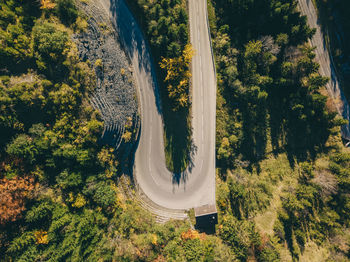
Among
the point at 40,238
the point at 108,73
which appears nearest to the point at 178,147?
the point at 108,73

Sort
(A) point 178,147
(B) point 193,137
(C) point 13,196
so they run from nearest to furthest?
(C) point 13,196
(A) point 178,147
(B) point 193,137

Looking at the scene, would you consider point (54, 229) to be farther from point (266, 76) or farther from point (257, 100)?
point (266, 76)

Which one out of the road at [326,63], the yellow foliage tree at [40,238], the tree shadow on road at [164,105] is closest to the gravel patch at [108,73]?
the tree shadow on road at [164,105]

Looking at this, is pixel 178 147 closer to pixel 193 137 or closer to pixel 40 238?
pixel 193 137

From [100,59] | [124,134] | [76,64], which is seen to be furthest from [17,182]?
[100,59]

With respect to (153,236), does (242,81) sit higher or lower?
higher
